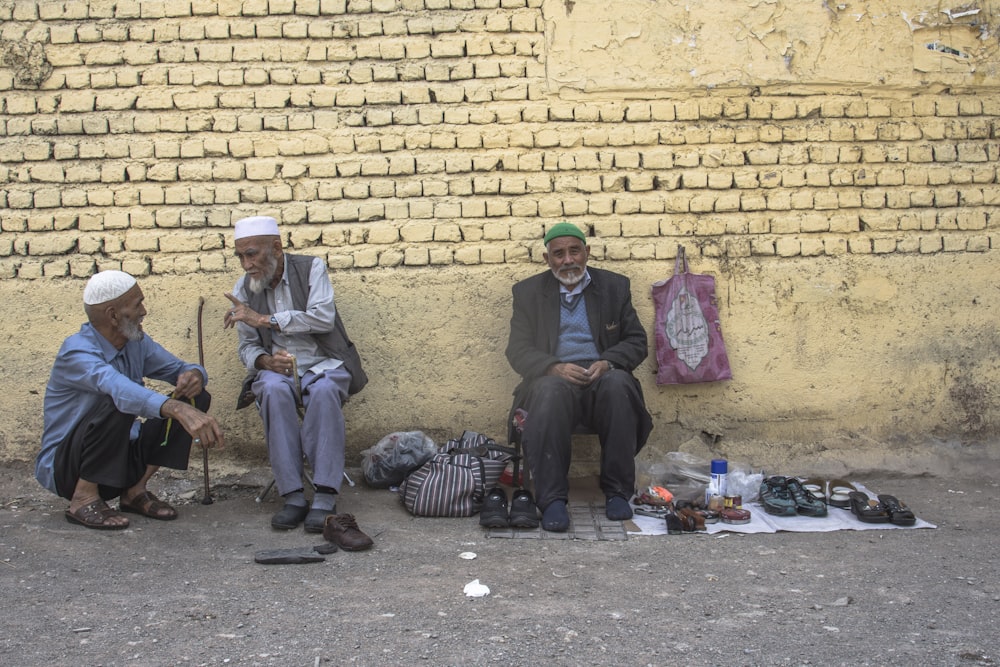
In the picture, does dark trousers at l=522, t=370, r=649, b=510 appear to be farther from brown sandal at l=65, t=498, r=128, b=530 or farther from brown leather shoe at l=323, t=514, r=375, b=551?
brown sandal at l=65, t=498, r=128, b=530

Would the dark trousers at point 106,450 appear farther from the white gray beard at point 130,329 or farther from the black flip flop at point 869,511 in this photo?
Answer: the black flip flop at point 869,511

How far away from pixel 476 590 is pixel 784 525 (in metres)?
1.74

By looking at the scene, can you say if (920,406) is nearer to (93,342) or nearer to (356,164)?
(356,164)

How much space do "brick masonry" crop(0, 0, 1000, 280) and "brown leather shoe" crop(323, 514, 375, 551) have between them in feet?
5.47

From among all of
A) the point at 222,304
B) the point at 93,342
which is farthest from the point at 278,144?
the point at 93,342

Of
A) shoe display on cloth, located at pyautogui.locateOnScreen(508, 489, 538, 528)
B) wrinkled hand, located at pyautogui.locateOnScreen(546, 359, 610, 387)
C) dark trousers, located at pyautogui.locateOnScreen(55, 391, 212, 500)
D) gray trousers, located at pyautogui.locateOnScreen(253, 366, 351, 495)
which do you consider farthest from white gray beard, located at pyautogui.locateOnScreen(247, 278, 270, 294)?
shoe display on cloth, located at pyautogui.locateOnScreen(508, 489, 538, 528)

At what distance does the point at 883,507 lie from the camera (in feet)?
15.2

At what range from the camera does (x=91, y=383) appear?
4414mm

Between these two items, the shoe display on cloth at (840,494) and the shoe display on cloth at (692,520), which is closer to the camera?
the shoe display on cloth at (692,520)

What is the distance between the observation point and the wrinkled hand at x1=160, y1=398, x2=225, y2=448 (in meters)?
4.29

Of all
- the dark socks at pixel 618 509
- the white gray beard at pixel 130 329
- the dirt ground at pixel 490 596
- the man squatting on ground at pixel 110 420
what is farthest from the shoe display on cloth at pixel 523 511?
the white gray beard at pixel 130 329

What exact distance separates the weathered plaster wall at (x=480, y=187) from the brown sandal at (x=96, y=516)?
3.32ft

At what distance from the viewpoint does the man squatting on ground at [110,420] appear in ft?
14.3

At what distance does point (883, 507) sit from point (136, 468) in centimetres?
374
